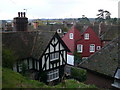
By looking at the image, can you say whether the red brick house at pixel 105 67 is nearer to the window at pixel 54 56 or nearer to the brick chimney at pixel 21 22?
the window at pixel 54 56

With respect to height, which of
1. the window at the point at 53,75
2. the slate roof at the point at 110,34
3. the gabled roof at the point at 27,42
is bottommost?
the window at the point at 53,75

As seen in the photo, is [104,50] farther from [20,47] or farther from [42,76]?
[20,47]

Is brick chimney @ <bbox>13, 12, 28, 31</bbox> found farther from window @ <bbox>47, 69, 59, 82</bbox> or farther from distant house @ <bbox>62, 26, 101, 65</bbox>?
distant house @ <bbox>62, 26, 101, 65</bbox>

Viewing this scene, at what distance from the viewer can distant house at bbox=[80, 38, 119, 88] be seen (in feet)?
41.1

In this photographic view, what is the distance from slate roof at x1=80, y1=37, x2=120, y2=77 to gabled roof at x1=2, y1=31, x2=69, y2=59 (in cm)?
620

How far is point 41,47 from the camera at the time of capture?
18.9 meters

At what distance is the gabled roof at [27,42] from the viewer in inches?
709

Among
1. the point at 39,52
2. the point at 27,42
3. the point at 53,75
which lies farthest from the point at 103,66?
the point at 27,42

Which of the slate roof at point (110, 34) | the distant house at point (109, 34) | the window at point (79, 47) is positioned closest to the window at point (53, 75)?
the window at point (79, 47)

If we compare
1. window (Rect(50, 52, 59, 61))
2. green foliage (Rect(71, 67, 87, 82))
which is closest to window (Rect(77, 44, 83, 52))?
window (Rect(50, 52, 59, 61))

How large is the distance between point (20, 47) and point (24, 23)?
4.05 meters

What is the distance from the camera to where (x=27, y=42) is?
19641 mm

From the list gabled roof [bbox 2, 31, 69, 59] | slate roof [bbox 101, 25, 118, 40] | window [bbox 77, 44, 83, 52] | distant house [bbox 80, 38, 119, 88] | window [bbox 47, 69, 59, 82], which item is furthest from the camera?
slate roof [bbox 101, 25, 118, 40]

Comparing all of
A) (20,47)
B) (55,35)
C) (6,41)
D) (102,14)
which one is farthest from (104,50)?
(102,14)
